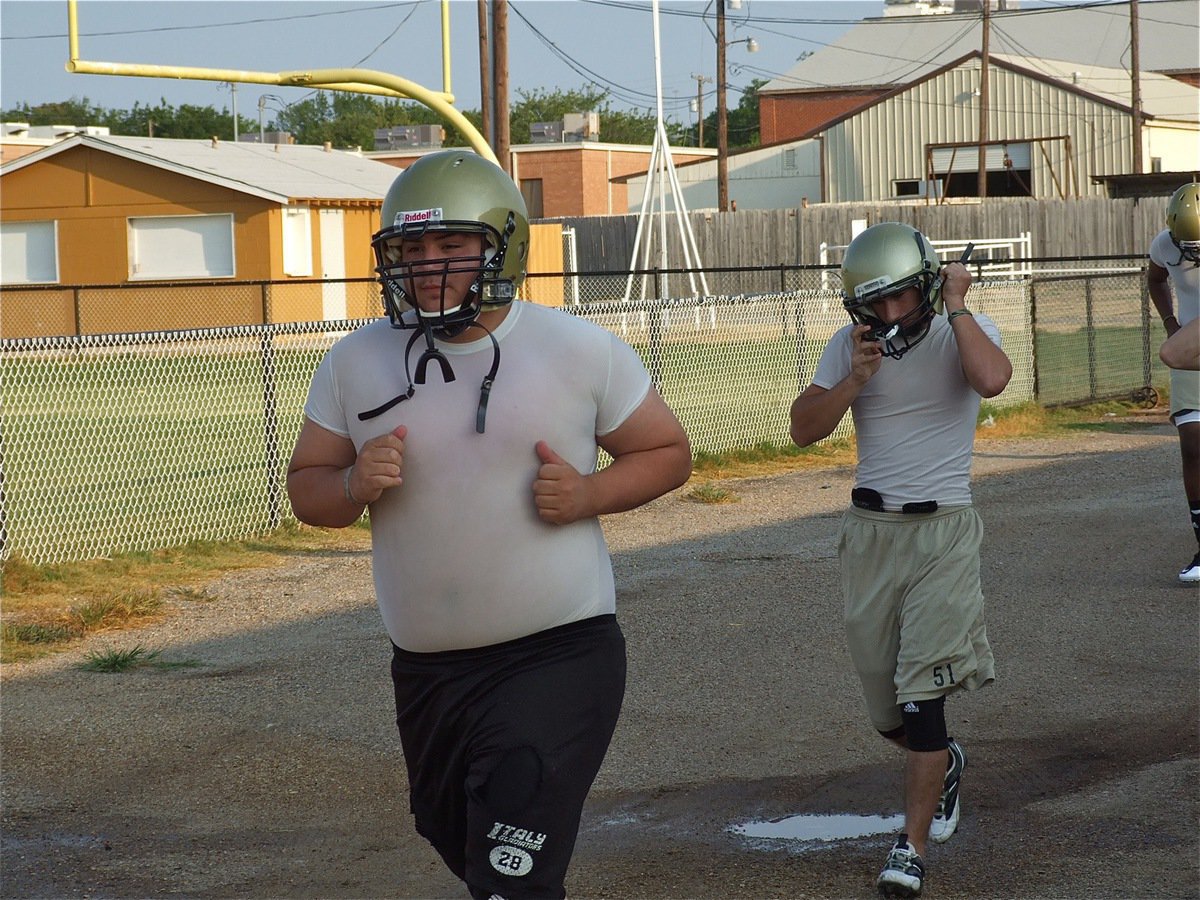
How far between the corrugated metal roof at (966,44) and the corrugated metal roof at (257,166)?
35.2m

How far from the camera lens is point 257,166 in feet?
120

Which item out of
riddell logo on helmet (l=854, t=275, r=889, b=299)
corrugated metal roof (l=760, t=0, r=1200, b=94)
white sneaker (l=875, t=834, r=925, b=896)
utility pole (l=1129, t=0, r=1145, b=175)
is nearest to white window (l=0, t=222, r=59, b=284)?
utility pole (l=1129, t=0, r=1145, b=175)

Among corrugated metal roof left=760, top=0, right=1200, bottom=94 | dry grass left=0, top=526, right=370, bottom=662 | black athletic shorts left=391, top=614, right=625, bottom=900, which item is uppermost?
corrugated metal roof left=760, top=0, right=1200, bottom=94

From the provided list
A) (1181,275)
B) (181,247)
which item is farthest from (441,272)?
(181,247)

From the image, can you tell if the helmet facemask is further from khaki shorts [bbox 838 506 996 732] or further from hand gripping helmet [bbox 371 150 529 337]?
khaki shorts [bbox 838 506 996 732]

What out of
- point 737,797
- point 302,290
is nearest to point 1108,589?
point 737,797

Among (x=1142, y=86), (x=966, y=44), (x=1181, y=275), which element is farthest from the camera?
(x=966, y=44)

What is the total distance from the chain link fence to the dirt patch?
6.06 feet

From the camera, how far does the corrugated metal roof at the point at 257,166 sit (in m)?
33.8

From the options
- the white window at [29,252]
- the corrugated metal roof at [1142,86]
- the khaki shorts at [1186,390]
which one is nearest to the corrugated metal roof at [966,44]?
the corrugated metal roof at [1142,86]

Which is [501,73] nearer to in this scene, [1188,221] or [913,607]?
[1188,221]

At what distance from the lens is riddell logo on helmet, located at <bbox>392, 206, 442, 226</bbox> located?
3.38 metres

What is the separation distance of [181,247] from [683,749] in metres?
30.7

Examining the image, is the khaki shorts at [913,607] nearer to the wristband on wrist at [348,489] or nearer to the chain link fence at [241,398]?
the wristband on wrist at [348,489]
